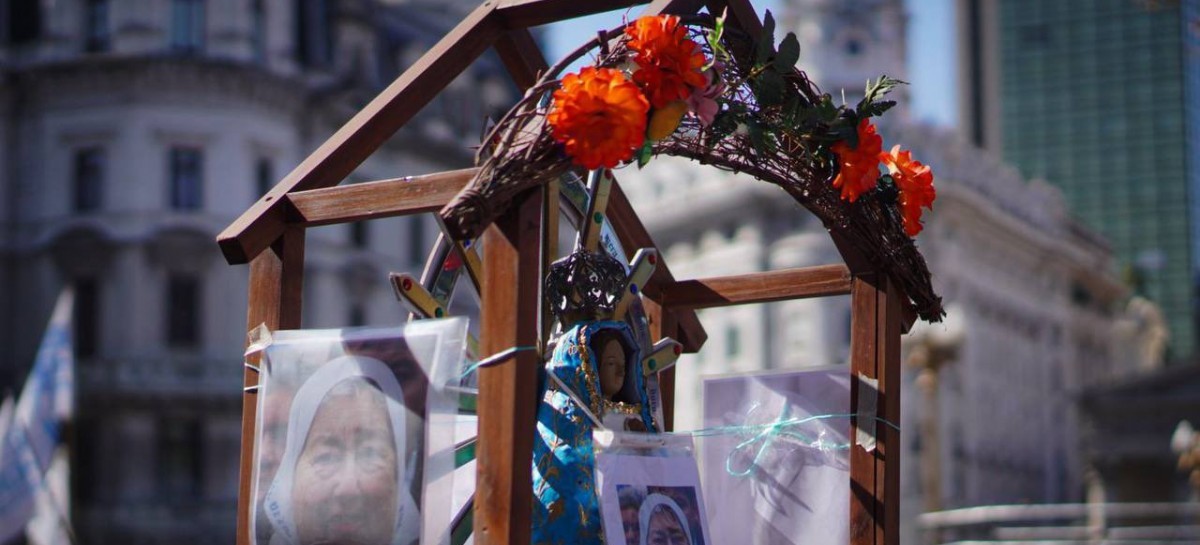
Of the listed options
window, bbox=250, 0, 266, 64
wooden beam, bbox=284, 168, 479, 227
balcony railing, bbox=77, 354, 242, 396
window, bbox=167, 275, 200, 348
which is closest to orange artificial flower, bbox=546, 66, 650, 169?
wooden beam, bbox=284, 168, 479, 227

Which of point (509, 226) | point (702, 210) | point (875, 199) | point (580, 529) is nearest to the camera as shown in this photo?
point (509, 226)

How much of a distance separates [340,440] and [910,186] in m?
2.73

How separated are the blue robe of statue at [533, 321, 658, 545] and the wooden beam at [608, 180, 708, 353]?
55.0 inches

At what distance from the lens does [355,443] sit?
636 centimetres

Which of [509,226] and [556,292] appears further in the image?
[556,292]

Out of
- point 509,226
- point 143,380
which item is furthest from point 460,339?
point 143,380

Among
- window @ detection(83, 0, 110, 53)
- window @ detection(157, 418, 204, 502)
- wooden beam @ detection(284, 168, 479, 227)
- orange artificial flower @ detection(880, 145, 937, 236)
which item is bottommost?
window @ detection(157, 418, 204, 502)

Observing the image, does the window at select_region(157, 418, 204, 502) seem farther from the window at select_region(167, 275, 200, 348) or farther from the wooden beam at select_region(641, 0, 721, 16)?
the wooden beam at select_region(641, 0, 721, 16)

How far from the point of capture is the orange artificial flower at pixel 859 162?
24.0ft

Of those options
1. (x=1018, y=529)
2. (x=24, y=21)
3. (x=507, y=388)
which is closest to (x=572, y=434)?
(x=507, y=388)

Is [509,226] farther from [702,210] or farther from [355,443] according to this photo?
[702,210]

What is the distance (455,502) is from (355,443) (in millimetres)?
837

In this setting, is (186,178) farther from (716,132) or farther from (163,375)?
(716,132)

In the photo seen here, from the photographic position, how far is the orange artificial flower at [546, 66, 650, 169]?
604 cm
